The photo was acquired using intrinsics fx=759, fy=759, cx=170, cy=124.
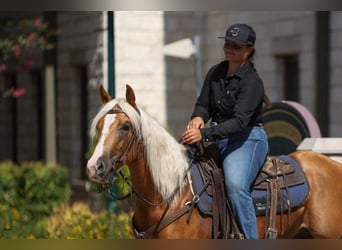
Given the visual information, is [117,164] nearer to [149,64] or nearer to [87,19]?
[149,64]

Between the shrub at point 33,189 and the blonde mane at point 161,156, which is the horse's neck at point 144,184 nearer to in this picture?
the blonde mane at point 161,156

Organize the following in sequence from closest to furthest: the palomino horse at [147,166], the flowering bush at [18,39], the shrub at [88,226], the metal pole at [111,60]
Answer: the palomino horse at [147,166] → the shrub at [88,226] → the metal pole at [111,60] → the flowering bush at [18,39]

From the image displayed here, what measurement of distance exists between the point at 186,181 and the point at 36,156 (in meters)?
12.6

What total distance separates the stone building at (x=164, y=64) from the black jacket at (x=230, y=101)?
347 centimetres

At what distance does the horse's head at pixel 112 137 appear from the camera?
16.0 ft

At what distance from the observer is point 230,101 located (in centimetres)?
543

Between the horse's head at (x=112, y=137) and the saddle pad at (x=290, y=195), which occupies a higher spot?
the horse's head at (x=112, y=137)

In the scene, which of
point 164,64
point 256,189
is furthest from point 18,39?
point 256,189

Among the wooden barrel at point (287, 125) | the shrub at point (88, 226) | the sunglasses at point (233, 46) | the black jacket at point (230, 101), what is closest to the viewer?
the black jacket at point (230, 101)

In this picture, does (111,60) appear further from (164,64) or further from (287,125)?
(164,64)

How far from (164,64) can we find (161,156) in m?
7.76

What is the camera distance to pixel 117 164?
5.00m

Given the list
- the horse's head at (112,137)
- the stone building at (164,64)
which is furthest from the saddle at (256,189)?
the stone building at (164,64)

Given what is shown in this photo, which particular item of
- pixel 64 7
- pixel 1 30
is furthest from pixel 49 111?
pixel 64 7
